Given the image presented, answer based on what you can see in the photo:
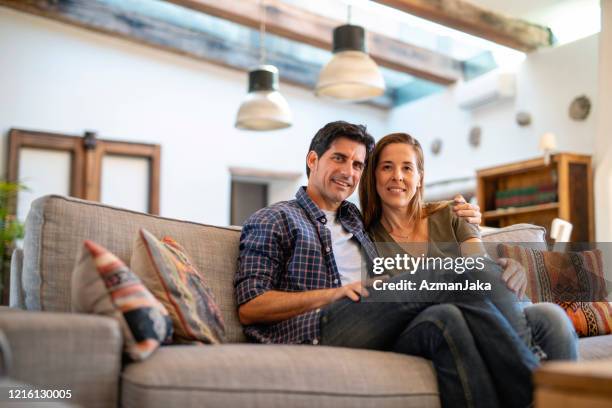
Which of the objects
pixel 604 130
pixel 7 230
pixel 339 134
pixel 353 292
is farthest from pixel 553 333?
pixel 7 230

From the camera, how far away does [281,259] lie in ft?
7.02

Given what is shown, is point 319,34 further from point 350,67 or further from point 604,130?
point 604,130

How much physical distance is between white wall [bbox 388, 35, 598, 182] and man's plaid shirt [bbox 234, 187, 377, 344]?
13.8ft

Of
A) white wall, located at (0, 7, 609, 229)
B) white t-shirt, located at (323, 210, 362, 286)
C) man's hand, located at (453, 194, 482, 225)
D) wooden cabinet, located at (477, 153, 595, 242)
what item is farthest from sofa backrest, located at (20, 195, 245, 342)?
white wall, located at (0, 7, 609, 229)

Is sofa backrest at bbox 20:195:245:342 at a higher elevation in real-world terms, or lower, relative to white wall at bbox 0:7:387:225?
lower

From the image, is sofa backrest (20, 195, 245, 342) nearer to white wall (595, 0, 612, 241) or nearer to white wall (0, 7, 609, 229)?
white wall (595, 0, 612, 241)

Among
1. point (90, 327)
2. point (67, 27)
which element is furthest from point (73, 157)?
point (90, 327)

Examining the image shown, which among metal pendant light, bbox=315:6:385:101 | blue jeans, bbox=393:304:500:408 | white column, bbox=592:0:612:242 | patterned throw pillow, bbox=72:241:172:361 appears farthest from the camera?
white column, bbox=592:0:612:242

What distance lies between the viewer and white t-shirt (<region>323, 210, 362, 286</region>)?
2238mm

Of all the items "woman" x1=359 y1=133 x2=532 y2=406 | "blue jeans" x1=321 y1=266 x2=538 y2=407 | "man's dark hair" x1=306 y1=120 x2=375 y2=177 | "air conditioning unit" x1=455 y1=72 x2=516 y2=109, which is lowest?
"blue jeans" x1=321 y1=266 x2=538 y2=407

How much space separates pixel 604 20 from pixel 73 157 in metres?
4.65

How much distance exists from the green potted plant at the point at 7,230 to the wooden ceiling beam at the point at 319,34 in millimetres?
2087

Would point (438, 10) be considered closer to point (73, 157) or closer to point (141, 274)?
point (73, 157)

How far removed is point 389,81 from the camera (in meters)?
8.02
